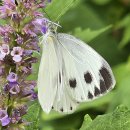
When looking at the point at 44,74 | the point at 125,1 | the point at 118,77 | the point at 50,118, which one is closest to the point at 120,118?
the point at 44,74

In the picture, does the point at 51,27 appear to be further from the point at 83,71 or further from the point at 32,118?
the point at 32,118

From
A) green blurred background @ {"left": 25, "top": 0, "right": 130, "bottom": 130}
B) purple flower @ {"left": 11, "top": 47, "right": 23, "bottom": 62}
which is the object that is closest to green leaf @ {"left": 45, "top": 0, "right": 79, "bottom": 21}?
purple flower @ {"left": 11, "top": 47, "right": 23, "bottom": 62}

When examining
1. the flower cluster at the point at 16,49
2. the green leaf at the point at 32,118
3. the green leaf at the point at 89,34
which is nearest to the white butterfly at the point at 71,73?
the green leaf at the point at 32,118

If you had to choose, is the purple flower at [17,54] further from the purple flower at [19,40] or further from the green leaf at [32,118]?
the green leaf at [32,118]

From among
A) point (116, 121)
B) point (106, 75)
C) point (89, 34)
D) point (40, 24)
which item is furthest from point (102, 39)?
point (40, 24)

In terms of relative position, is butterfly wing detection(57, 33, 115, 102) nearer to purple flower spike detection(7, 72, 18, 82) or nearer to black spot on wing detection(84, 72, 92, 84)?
black spot on wing detection(84, 72, 92, 84)

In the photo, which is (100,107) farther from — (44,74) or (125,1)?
(44,74)
